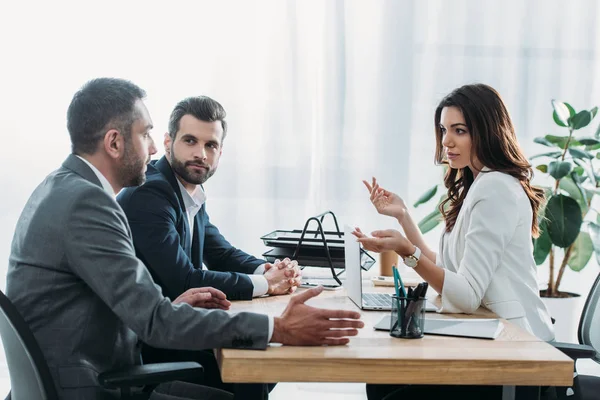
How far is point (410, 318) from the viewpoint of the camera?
5.46ft

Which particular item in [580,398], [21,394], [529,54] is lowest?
[580,398]

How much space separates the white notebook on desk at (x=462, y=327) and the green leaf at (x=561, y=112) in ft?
6.46

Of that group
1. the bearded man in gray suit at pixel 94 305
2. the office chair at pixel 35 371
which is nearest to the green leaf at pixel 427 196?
the bearded man in gray suit at pixel 94 305

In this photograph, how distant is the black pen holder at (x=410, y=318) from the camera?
5.46 ft

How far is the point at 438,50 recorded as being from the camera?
3.85 meters

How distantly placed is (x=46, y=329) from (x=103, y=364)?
0.15 m

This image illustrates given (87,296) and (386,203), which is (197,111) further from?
(87,296)

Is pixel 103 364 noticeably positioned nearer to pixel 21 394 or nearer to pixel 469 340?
pixel 21 394

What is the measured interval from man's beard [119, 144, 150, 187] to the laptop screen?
1.94ft

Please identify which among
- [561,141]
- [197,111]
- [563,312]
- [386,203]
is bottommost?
[563,312]

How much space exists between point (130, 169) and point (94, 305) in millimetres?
367

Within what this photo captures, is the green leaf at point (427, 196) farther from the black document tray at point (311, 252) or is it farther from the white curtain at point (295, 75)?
the black document tray at point (311, 252)

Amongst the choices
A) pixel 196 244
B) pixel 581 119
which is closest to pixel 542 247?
pixel 581 119

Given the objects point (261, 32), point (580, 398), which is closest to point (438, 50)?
point (261, 32)
